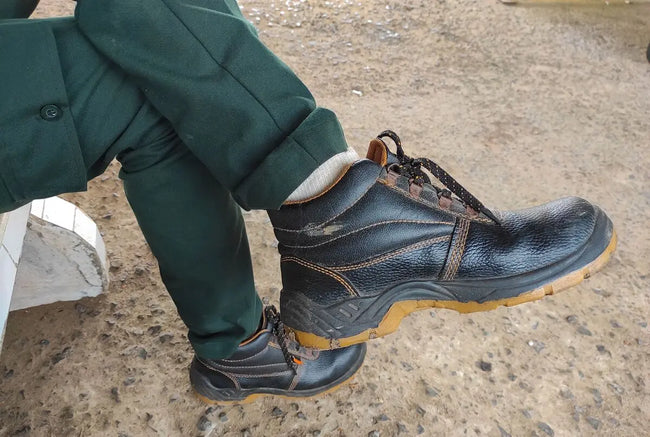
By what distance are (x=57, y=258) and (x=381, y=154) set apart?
610mm

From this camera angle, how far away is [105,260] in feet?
3.66

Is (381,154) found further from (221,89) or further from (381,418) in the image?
(381,418)

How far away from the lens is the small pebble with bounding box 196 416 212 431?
0.92 meters

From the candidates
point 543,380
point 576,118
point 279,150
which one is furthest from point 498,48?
point 279,150

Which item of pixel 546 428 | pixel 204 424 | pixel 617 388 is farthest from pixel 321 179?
pixel 617 388

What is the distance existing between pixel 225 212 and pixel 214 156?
12 cm

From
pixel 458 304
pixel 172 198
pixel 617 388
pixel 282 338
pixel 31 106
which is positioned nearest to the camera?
pixel 31 106

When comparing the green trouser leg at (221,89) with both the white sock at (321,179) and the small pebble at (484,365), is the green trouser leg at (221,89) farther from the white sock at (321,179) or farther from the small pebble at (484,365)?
the small pebble at (484,365)

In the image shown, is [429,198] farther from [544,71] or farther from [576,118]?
[544,71]

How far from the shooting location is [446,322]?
3.65ft

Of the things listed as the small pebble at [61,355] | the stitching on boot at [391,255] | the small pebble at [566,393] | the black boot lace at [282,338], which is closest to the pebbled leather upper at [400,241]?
the stitching on boot at [391,255]

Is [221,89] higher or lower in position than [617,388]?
higher

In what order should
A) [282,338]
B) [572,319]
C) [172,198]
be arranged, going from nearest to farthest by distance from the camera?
[172,198], [282,338], [572,319]

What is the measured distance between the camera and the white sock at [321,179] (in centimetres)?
70
